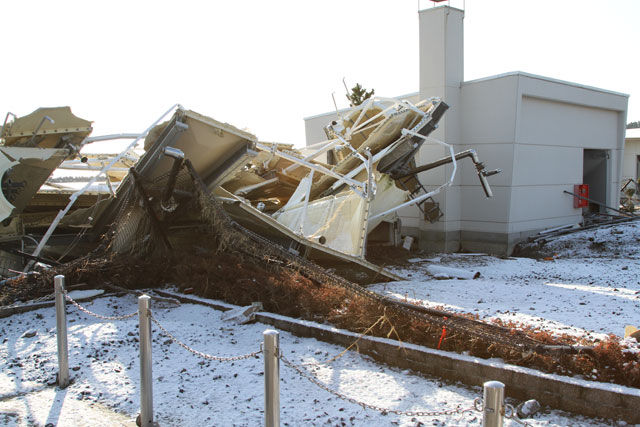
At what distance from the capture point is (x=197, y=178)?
8.66 meters

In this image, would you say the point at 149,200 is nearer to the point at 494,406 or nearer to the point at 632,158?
the point at 494,406

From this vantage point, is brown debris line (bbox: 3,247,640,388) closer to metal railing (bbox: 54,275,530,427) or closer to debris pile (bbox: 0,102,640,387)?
debris pile (bbox: 0,102,640,387)

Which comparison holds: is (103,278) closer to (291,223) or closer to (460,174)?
(291,223)

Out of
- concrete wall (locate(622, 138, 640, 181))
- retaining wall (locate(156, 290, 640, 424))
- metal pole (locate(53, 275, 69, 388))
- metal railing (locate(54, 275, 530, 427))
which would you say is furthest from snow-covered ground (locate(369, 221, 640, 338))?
concrete wall (locate(622, 138, 640, 181))

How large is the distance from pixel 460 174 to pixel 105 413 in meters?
13.1

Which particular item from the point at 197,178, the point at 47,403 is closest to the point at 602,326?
the point at 47,403

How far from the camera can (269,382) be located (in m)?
3.01

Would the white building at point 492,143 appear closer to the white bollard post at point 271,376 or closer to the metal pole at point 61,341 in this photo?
the metal pole at point 61,341

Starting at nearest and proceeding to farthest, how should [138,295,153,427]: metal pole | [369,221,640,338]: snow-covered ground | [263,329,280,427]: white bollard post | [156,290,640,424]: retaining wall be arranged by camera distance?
[263,329,280,427]: white bollard post, [156,290,640,424]: retaining wall, [138,295,153,427]: metal pole, [369,221,640,338]: snow-covered ground

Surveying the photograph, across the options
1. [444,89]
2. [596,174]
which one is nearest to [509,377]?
[444,89]

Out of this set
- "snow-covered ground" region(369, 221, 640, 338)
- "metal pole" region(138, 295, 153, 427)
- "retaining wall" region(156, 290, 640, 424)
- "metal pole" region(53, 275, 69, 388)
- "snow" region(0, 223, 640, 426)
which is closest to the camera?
"retaining wall" region(156, 290, 640, 424)

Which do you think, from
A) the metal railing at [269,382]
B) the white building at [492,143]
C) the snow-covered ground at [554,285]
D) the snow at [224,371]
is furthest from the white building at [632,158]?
the metal railing at [269,382]

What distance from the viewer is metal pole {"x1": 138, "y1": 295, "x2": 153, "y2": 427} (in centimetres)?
378

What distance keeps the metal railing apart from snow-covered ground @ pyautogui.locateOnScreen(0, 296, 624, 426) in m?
0.13
